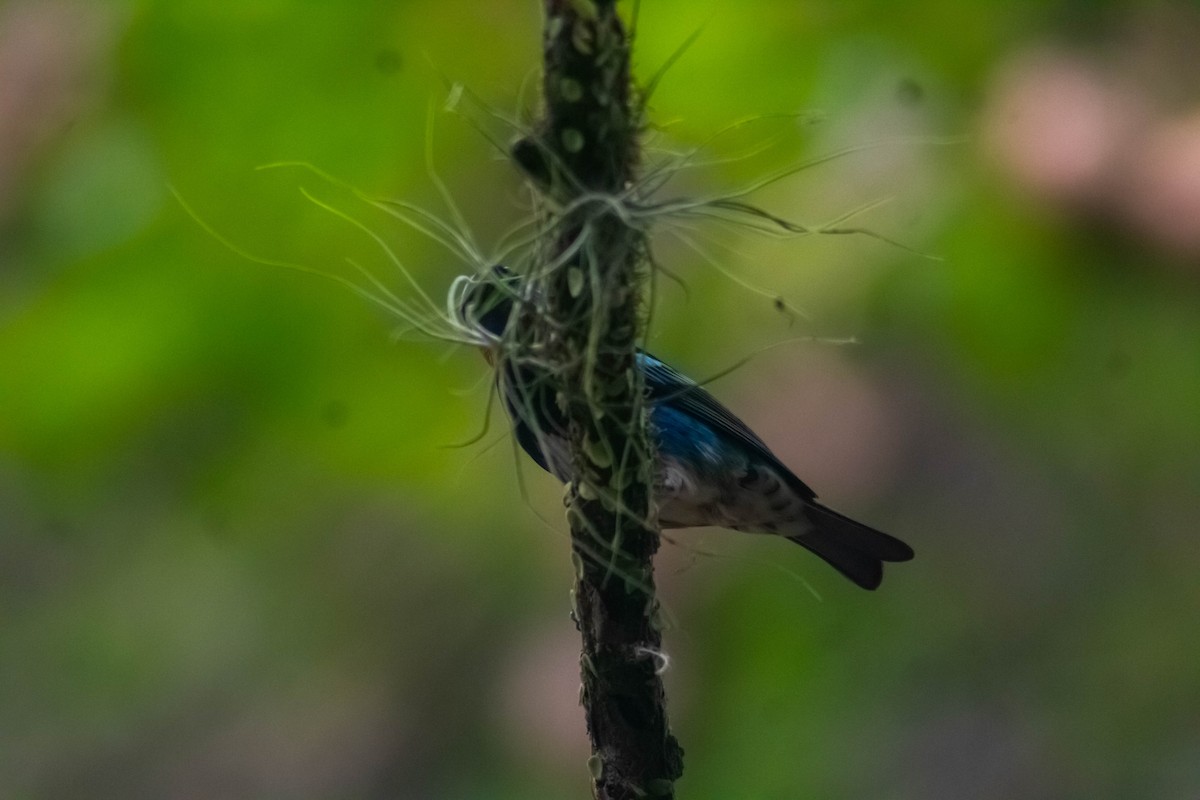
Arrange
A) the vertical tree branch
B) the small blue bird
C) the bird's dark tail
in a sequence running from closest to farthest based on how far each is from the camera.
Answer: the vertical tree branch, the small blue bird, the bird's dark tail

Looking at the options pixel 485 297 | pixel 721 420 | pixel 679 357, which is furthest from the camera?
pixel 721 420

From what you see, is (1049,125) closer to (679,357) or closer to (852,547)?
(679,357)

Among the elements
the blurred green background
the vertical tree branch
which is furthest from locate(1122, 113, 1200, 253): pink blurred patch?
the vertical tree branch

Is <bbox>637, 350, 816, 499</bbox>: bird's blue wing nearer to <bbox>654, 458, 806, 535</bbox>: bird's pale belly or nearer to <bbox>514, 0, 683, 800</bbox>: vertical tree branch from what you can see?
<bbox>654, 458, 806, 535</bbox>: bird's pale belly

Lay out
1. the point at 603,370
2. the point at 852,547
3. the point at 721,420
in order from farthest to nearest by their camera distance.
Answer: the point at 852,547
the point at 721,420
the point at 603,370

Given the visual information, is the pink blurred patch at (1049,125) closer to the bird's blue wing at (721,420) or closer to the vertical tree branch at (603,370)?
the vertical tree branch at (603,370)

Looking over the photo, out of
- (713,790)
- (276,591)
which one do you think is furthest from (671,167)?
(276,591)

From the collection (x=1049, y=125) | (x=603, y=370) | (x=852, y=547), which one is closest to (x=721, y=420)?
(x=852, y=547)

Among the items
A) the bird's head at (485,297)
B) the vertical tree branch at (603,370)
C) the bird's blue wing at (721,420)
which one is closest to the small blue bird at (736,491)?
the bird's blue wing at (721,420)
